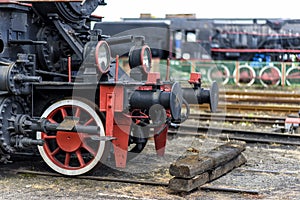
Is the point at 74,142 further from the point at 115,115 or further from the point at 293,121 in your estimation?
the point at 293,121

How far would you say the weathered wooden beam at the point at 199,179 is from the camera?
6043 millimetres

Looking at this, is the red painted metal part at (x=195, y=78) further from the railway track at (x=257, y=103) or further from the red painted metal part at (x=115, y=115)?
the railway track at (x=257, y=103)

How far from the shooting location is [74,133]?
22.4 feet

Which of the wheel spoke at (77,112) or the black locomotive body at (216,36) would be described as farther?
the black locomotive body at (216,36)

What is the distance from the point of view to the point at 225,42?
2658 cm

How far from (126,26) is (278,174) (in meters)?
20.3

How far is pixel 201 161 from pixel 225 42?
67.8 ft

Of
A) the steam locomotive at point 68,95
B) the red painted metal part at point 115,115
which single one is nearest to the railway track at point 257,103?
the steam locomotive at point 68,95

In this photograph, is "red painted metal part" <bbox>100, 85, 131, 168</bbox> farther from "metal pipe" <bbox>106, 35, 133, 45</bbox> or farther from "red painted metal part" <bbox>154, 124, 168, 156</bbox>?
"red painted metal part" <bbox>154, 124, 168, 156</bbox>

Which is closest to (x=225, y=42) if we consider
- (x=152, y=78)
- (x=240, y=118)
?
→ (x=240, y=118)

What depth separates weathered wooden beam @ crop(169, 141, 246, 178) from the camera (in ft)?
19.9

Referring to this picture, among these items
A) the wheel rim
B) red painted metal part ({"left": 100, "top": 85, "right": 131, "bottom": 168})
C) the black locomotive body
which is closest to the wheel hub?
the wheel rim

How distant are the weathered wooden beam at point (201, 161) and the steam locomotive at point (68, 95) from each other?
571 mm

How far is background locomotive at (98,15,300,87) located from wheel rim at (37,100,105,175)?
16676mm
